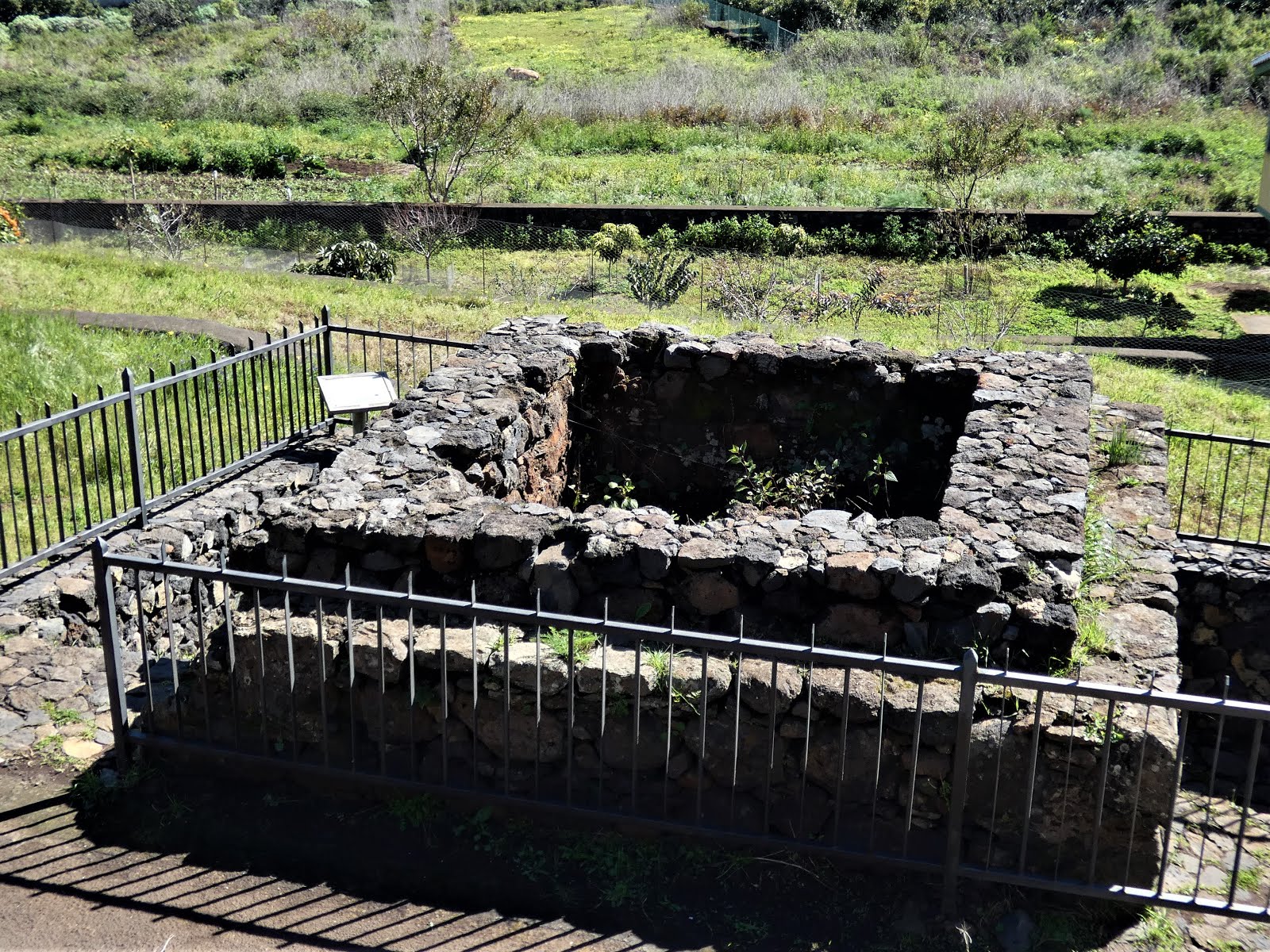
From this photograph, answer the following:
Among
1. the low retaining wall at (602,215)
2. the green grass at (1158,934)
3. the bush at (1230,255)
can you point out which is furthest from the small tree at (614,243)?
the green grass at (1158,934)

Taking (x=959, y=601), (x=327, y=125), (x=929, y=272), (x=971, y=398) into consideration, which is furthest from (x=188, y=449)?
(x=327, y=125)

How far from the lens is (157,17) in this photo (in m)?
50.0

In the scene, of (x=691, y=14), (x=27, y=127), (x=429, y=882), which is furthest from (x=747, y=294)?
(x=691, y=14)

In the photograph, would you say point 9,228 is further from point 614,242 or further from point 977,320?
point 977,320

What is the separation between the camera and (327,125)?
33.8m

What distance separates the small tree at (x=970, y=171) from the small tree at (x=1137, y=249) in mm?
2072

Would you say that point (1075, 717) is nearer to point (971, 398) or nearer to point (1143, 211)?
point (971, 398)

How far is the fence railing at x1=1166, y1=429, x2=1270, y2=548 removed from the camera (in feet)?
28.2

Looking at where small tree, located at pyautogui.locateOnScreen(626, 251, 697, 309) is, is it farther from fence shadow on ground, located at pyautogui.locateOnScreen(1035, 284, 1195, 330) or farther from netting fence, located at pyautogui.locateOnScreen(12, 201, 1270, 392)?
fence shadow on ground, located at pyautogui.locateOnScreen(1035, 284, 1195, 330)

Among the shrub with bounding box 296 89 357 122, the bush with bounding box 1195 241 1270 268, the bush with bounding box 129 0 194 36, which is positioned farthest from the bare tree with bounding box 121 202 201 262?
the bush with bounding box 129 0 194 36

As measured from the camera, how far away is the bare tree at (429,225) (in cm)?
2136

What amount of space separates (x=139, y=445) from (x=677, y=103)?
93.8 ft

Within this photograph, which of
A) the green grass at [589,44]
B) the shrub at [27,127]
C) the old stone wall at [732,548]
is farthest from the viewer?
the green grass at [589,44]

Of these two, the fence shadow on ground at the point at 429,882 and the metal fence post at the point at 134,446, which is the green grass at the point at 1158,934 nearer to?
the fence shadow on ground at the point at 429,882
